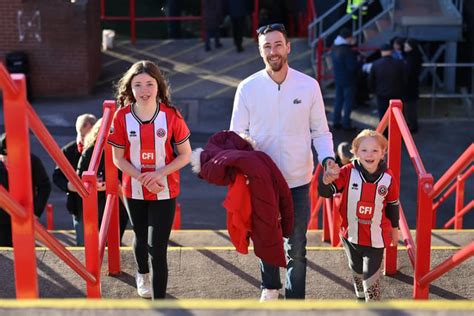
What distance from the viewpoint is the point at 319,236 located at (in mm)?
8141

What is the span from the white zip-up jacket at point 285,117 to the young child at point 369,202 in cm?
21

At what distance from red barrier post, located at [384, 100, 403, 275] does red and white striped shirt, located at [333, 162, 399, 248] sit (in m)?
0.56

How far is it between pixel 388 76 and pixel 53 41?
6.06 metres

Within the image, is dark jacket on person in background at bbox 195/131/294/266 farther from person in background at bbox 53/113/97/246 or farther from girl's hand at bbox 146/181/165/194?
person in background at bbox 53/113/97/246

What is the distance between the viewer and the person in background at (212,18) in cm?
1604

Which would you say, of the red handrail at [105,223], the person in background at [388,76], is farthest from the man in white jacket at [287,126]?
the person in background at [388,76]

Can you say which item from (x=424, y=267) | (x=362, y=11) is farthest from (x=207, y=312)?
(x=362, y=11)

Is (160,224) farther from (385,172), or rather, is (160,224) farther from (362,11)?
(362,11)

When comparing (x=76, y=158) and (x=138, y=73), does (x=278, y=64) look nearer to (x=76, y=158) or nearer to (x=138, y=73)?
(x=138, y=73)

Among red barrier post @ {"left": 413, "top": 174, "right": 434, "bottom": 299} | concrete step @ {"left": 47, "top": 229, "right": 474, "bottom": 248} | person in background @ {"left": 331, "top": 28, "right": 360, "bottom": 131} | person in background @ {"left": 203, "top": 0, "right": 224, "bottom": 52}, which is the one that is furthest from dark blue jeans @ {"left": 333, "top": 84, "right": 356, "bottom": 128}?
red barrier post @ {"left": 413, "top": 174, "right": 434, "bottom": 299}

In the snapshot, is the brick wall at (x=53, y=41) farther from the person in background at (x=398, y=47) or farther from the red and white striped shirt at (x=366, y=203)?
the red and white striped shirt at (x=366, y=203)

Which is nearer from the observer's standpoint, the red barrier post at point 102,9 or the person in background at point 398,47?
the person in background at point 398,47

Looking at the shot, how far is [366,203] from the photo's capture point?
16.3ft

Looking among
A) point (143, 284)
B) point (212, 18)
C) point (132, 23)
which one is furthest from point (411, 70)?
point (143, 284)
